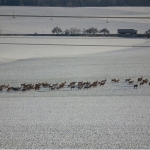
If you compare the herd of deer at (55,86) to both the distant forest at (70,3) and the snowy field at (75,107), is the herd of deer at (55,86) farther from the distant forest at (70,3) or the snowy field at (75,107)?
the distant forest at (70,3)

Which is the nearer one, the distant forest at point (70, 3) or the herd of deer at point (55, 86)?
the herd of deer at point (55, 86)

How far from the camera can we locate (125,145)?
22.0 ft

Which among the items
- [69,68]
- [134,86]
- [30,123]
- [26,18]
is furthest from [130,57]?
[26,18]

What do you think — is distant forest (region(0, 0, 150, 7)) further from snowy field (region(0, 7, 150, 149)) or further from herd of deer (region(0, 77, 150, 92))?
herd of deer (region(0, 77, 150, 92))

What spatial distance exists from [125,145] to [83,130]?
1.01 metres

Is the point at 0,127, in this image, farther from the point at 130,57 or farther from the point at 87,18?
the point at 87,18

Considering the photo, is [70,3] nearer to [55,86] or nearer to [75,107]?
[55,86]

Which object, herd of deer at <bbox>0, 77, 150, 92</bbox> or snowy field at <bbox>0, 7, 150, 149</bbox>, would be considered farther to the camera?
herd of deer at <bbox>0, 77, 150, 92</bbox>

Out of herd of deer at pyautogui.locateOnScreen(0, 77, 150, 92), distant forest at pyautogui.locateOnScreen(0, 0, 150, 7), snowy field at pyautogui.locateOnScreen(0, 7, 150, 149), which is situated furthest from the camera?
distant forest at pyautogui.locateOnScreen(0, 0, 150, 7)

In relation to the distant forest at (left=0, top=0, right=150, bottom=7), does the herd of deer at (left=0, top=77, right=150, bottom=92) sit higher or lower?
lower

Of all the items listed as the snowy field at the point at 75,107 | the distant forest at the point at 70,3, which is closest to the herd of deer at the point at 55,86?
the snowy field at the point at 75,107

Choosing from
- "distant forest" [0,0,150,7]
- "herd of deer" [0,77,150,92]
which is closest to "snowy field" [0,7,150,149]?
"herd of deer" [0,77,150,92]

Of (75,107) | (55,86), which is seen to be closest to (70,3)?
(55,86)

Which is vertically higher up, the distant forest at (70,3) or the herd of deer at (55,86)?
the distant forest at (70,3)
